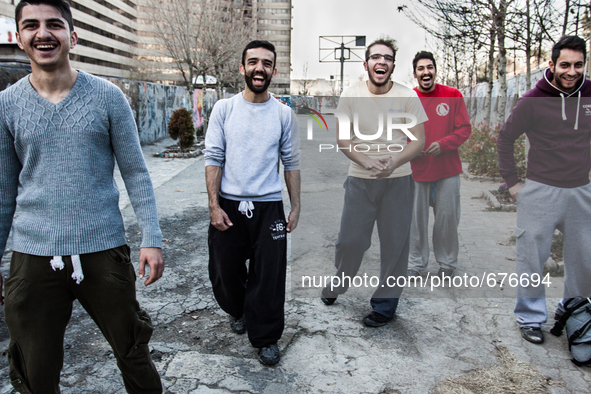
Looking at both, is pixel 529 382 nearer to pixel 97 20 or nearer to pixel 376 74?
pixel 376 74

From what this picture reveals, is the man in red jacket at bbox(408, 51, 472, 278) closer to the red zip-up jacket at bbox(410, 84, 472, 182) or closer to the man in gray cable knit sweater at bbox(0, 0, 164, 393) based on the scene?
the red zip-up jacket at bbox(410, 84, 472, 182)

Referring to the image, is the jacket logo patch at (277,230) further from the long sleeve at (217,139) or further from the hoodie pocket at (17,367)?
the hoodie pocket at (17,367)

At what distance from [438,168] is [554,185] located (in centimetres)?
107

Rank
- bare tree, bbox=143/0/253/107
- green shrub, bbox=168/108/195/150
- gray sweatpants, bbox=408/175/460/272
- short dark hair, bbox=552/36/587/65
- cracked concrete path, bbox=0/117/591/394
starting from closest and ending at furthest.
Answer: cracked concrete path, bbox=0/117/591/394
short dark hair, bbox=552/36/587/65
gray sweatpants, bbox=408/175/460/272
green shrub, bbox=168/108/195/150
bare tree, bbox=143/0/253/107

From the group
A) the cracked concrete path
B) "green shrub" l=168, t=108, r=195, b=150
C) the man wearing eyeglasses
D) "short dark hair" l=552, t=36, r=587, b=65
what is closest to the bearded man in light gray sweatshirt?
the cracked concrete path

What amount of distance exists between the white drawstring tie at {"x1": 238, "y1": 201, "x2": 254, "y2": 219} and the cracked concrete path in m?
0.93

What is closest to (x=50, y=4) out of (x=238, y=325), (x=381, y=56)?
(x=381, y=56)

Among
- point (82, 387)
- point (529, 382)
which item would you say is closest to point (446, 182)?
point (529, 382)

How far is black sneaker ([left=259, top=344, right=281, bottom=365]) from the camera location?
2934 mm

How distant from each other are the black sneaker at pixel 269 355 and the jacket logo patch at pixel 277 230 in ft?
2.28

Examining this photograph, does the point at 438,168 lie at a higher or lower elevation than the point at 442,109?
lower

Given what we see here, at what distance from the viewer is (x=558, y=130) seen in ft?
10.7

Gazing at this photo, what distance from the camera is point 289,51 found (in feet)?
360

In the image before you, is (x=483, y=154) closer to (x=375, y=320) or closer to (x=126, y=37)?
(x=375, y=320)
